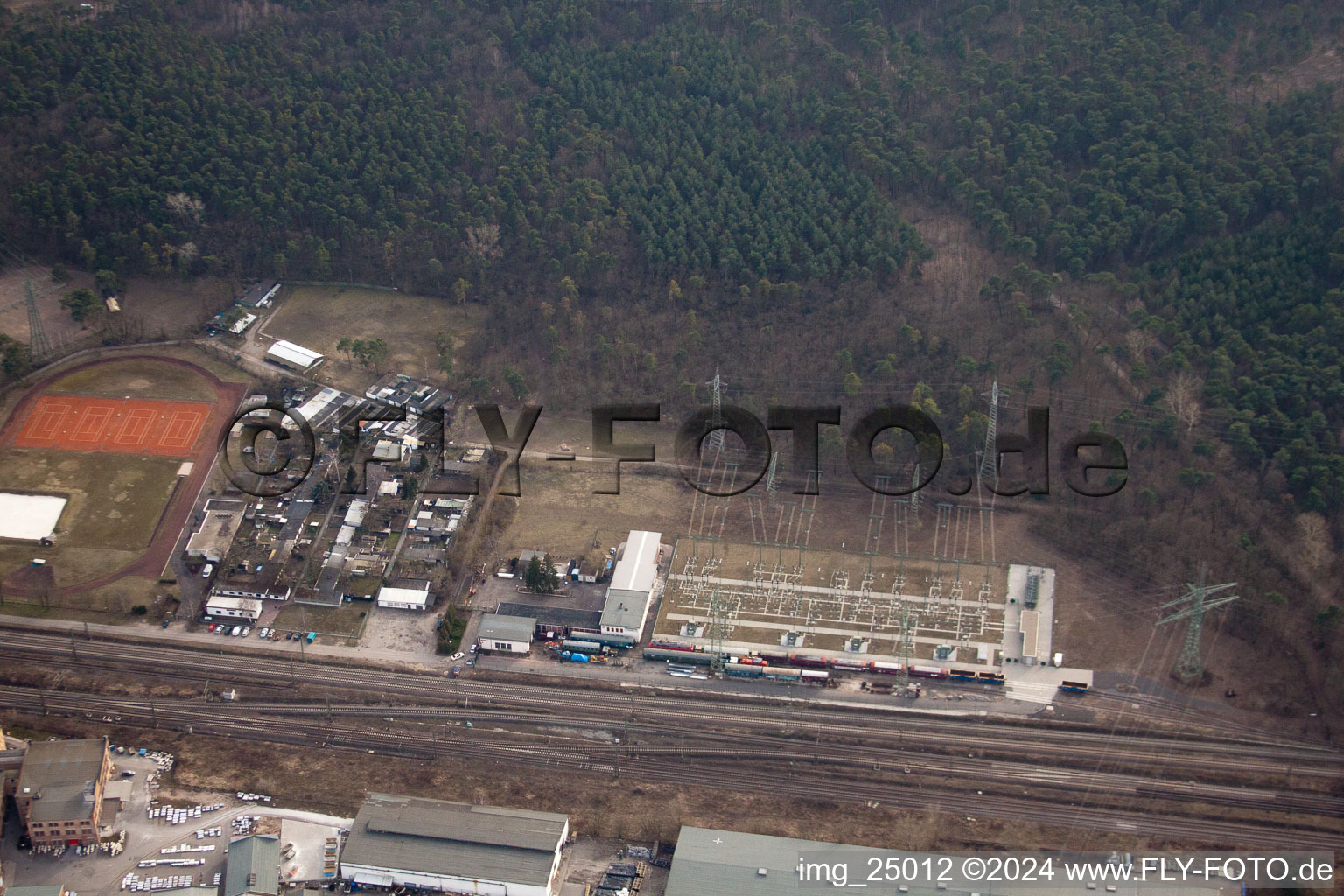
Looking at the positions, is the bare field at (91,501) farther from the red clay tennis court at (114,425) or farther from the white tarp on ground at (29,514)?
the red clay tennis court at (114,425)

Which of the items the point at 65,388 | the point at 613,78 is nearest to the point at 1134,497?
the point at 613,78

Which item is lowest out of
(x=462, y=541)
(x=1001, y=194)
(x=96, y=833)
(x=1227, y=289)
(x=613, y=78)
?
(x=96, y=833)

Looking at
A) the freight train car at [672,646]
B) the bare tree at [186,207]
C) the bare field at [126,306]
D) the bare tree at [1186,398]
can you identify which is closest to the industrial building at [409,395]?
the bare field at [126,306]

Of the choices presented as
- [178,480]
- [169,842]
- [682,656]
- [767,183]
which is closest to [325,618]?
[178,480]

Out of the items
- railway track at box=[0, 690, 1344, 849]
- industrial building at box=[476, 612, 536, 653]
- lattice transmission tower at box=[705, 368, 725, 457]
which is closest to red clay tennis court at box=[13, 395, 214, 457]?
railway track at box=[0, 690, 1344, 849]

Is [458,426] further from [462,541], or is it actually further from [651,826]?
[651,826]

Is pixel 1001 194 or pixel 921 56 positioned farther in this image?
pixel 921 56
